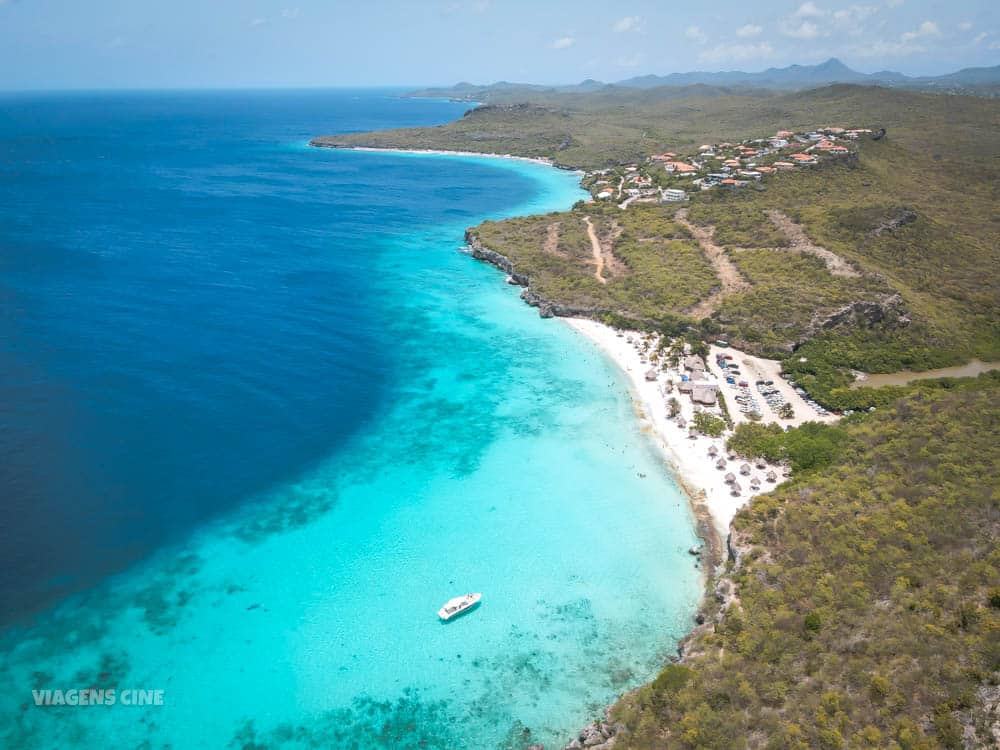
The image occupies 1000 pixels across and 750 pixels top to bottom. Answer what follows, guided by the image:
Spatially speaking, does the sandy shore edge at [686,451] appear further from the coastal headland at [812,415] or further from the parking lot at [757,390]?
the parking lot at [757,390]

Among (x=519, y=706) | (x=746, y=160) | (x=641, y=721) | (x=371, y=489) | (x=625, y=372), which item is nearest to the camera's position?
(x=641, y=721)

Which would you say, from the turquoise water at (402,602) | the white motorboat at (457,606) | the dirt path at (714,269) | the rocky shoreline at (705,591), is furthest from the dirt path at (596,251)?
the white motorboat at (457,606)

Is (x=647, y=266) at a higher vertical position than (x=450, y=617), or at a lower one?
higher

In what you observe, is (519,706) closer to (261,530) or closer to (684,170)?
(261,530)

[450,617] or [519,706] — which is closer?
[519,706]

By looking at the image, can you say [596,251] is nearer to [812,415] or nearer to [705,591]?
[812,415]

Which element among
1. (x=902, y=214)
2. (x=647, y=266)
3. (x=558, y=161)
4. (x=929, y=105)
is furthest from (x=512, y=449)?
(x=929, y=105)
